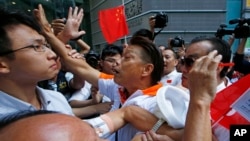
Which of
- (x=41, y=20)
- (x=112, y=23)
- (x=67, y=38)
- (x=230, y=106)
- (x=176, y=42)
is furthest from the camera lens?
(x=176, y=42)

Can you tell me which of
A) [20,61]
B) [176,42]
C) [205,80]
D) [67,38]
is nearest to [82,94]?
[67,38]

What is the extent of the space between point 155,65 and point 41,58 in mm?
711

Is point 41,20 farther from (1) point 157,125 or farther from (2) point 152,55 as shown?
(1) point 157,125

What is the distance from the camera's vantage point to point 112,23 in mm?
4211

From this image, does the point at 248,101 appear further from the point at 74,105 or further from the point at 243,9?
the point at 243,9

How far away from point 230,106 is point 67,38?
1.14m

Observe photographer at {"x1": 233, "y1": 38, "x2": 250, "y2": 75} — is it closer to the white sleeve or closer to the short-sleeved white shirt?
the white sleeve

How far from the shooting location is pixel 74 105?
2.86m

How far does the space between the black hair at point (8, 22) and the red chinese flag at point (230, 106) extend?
97 centimetres

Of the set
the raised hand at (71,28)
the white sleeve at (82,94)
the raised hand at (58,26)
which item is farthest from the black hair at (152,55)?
the white sleeve at (82,94)

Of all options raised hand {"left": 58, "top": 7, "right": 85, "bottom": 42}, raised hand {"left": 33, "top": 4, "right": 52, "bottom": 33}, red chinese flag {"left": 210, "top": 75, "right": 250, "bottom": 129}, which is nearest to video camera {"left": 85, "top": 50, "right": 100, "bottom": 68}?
raised hand {"left": 58, "top": 7, "right": 85, "bottom": 42}

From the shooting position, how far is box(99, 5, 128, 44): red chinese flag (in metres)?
4.14

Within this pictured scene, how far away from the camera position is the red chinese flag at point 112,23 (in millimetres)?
4145

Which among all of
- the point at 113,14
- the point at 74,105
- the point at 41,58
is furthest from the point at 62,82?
the point at 41,58
